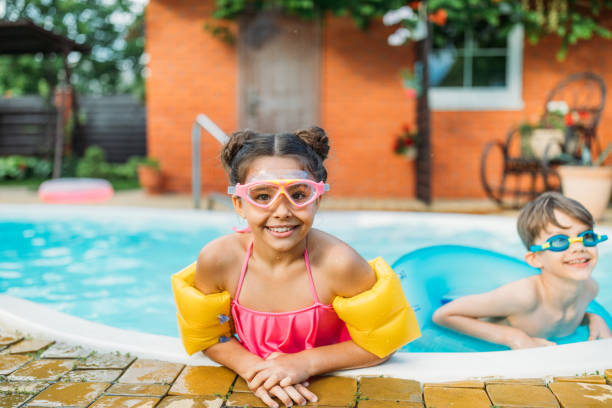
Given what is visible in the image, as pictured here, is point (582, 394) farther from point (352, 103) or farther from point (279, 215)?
point (352, 103)

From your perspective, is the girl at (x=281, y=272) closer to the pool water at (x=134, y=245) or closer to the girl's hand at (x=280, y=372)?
the girl's hand at (x=280, y=372)

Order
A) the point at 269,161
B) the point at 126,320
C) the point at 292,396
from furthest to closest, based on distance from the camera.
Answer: the point at 126,320 → the point at 269,161 → the point at 292,396

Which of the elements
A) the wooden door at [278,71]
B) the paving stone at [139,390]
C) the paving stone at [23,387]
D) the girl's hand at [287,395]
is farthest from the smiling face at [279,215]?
the wooden door at [278,71]

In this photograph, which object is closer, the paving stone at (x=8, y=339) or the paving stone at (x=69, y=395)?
the paving stone at (x=69, y=395)

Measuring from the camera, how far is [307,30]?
7465 mm

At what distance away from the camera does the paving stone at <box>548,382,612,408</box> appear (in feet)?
5.02

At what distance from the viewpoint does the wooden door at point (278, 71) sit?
7.48 meters

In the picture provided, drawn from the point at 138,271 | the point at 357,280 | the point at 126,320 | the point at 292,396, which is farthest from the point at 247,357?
the point at 138,271

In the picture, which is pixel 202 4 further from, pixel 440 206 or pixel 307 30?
pixel 440 206

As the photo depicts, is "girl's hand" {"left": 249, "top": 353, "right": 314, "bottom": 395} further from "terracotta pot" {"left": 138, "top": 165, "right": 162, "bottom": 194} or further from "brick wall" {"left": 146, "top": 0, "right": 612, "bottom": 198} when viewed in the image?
"terracotta pot" {"left": 138, "top": 165, "right": 162, "bottom": 194}

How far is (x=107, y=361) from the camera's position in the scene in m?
1.85

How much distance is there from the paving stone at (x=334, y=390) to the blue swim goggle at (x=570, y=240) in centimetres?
103

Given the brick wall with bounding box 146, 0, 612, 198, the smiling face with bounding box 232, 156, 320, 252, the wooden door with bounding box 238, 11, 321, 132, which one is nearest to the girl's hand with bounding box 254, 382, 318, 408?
the smiling face with bounding box 232, 156, 320, 252

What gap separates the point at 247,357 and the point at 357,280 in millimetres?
407
